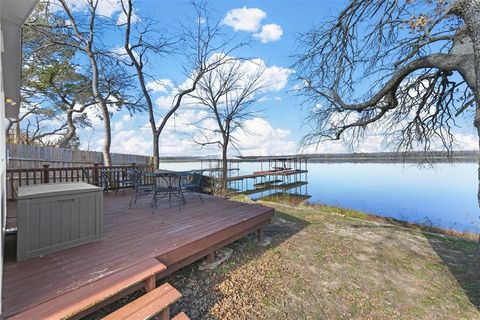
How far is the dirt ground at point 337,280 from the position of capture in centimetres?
248

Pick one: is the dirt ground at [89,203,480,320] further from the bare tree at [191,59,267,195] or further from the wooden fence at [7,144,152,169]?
the bare tree at [191,59,267,195]

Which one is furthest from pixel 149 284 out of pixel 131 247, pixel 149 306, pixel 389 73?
pixel 389 73

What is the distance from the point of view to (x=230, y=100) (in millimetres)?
12344

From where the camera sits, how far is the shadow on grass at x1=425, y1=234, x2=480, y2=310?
297cm

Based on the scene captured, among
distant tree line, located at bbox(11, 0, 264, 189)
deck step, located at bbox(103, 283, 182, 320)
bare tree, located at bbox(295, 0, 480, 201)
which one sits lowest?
deck step, located at bbox(103, 283, 182, 320)

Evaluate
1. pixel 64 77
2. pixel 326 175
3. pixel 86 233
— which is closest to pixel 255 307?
pixel 86 233

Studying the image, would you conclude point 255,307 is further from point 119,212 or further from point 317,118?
point 317,118

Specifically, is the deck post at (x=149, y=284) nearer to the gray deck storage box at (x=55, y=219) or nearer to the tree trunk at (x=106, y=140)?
the gray deck storage box at (x=55, y=219)

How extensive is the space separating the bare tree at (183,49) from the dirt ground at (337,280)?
24.6ft

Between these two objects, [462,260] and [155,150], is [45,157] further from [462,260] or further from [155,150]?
[462,260]

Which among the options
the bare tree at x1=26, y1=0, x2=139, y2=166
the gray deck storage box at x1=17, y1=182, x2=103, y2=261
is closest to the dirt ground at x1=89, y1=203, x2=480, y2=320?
the gray deck storage box at x1=17, y1=182, x2=103, y2=261

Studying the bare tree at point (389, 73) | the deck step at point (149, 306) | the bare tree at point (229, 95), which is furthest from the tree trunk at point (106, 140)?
the deck step at point (149, 306)

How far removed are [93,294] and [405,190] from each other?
22693mm

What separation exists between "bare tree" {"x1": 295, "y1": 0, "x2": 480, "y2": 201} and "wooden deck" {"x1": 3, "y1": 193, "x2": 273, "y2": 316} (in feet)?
10.3
